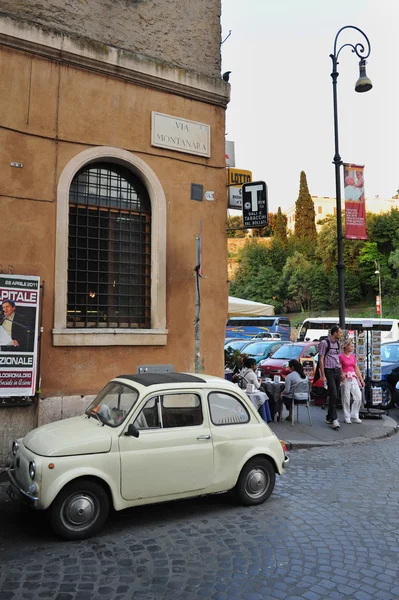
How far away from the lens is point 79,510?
15.7 ft

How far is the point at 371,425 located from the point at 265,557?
22.3 feet

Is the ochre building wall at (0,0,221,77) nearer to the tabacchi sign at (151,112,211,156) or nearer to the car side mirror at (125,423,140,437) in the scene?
the tabacchi sign at (151,112,211,156)

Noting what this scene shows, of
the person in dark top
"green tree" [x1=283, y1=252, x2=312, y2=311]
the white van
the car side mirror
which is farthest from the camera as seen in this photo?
"green tree" [x1=283, y1=252, x2=312, y2=311]

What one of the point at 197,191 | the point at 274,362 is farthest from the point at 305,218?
the point at 197,191

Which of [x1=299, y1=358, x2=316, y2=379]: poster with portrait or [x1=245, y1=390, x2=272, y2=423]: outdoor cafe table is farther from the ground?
[x1=299, y1=358, x2=316, y2=379]: poster with portrait

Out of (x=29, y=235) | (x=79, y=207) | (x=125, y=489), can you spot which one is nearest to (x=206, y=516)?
(x=125, y=489)

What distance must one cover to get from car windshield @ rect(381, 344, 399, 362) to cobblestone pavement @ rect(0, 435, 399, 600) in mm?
8194

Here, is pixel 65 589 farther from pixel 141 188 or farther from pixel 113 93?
pixel 113 93

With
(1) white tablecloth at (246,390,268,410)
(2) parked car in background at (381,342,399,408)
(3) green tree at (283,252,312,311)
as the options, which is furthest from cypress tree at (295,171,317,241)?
(1) white tablecloth at (246,390,268,410)

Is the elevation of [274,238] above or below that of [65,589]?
above

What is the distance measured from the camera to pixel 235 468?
5.66 metres

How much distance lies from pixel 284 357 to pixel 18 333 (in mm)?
11015

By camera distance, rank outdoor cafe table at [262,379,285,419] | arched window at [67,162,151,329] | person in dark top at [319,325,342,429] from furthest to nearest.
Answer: outdoor cafe table at [262,379,285,419] < person in dark top at [319,325,342,429] < arched window at [67,162,151,329]

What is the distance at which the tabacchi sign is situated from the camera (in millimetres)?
8789
